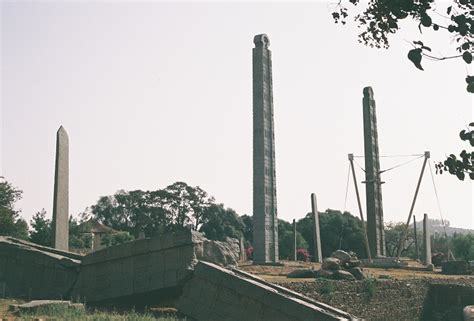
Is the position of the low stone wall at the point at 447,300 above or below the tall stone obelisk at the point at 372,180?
below

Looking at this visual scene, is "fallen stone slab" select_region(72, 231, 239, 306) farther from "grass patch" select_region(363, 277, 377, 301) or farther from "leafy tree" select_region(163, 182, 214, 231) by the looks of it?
"leafy tree" select_region(163, 182, 214, 231)

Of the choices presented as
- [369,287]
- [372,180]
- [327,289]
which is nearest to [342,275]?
[369,287]

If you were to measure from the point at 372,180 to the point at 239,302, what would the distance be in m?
18.4

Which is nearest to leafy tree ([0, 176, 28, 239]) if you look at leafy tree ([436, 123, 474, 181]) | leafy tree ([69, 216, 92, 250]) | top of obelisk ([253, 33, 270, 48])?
leafy tree ([69, 216, 92, 250])

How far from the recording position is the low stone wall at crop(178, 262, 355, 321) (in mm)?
9656

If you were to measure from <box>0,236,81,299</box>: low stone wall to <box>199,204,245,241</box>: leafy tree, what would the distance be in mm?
38447

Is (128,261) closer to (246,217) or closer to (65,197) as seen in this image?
(65,197)

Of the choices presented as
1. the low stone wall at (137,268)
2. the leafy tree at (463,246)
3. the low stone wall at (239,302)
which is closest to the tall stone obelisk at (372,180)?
the low stone wall at (239,302)

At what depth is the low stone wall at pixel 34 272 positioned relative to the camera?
1212 centimetres

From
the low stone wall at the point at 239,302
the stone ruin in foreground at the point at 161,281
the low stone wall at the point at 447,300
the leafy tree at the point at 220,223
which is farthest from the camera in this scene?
the leafy tree at the point at 220,223

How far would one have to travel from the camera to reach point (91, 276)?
39.0ft

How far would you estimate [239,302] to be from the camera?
33.1 feet

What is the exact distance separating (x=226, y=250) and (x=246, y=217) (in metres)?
46.7

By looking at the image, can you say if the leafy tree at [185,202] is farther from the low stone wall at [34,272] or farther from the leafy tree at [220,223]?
the low stone wall at [34,272]
